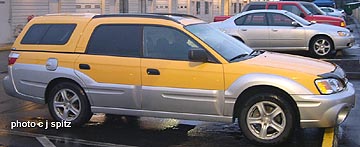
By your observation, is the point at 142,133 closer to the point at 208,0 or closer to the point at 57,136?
the point at 57,136

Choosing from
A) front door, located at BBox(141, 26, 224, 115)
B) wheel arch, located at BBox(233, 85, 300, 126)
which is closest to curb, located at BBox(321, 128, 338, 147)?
wheel arch, located at BBox(233, 85, 300, 126)

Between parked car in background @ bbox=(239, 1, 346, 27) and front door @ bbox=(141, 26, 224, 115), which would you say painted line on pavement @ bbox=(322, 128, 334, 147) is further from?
parked car in background @ bbox=(239, 1, 346, 27)

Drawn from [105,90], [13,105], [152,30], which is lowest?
[13,105]

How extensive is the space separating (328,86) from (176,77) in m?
1.81

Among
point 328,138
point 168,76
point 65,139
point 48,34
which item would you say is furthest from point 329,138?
point 48,34

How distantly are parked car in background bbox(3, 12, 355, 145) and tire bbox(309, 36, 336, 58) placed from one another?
7683mm

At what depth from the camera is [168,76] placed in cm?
641

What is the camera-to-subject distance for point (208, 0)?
41125mm

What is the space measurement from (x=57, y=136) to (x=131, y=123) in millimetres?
1156

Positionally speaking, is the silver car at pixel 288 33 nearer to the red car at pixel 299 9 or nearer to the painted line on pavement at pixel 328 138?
the red car at pixel 299 9

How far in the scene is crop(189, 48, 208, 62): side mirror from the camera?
6227 millimetres

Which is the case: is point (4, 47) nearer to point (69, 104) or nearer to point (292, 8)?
point (292, 8)

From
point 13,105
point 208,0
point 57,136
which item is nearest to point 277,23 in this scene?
point 13,105

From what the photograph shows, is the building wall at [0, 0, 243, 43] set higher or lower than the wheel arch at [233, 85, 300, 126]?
higher
